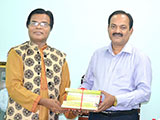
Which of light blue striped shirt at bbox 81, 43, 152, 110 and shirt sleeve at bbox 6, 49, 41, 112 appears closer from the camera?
shirt sleeve at bbox 6, 49, 41, 112

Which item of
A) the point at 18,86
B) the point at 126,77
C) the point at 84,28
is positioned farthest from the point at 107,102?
the point at 84,28

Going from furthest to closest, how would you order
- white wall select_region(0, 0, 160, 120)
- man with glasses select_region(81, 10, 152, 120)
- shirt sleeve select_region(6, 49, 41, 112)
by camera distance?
white wall select_region(0, 0, 160, 120) → man with glasses select_region(81, 10, 152, 120) → shirt sleeve select_region(6, 49, 41, 112)

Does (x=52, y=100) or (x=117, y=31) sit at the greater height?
(x=117, y=31)

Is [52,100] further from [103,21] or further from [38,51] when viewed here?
[103,21]

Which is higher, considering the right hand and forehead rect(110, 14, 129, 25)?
forehead rect(110, 14, 129, 25)

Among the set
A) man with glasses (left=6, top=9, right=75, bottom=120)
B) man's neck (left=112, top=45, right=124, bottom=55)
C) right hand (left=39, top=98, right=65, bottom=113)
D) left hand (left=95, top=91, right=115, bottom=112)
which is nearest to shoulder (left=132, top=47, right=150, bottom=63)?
man's neck (left=112, top=45, right=124, bottom=55)

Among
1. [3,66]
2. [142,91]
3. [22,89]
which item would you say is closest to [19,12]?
[3,66]

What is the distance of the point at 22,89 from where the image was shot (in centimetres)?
188

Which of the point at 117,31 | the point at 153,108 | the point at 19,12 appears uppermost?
the point at 19,12

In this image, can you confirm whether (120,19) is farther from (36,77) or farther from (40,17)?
(36,77)

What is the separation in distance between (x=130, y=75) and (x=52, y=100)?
674mm

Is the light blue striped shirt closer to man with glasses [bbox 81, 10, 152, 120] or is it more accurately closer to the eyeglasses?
man with glasses [bbox 81, 10, 152, 120]

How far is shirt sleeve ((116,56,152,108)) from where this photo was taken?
1.95 meters

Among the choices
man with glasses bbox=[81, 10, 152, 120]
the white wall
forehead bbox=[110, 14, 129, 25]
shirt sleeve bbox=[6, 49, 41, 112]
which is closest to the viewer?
shirt sleeve bbox=[6, 49, 41, 112]
